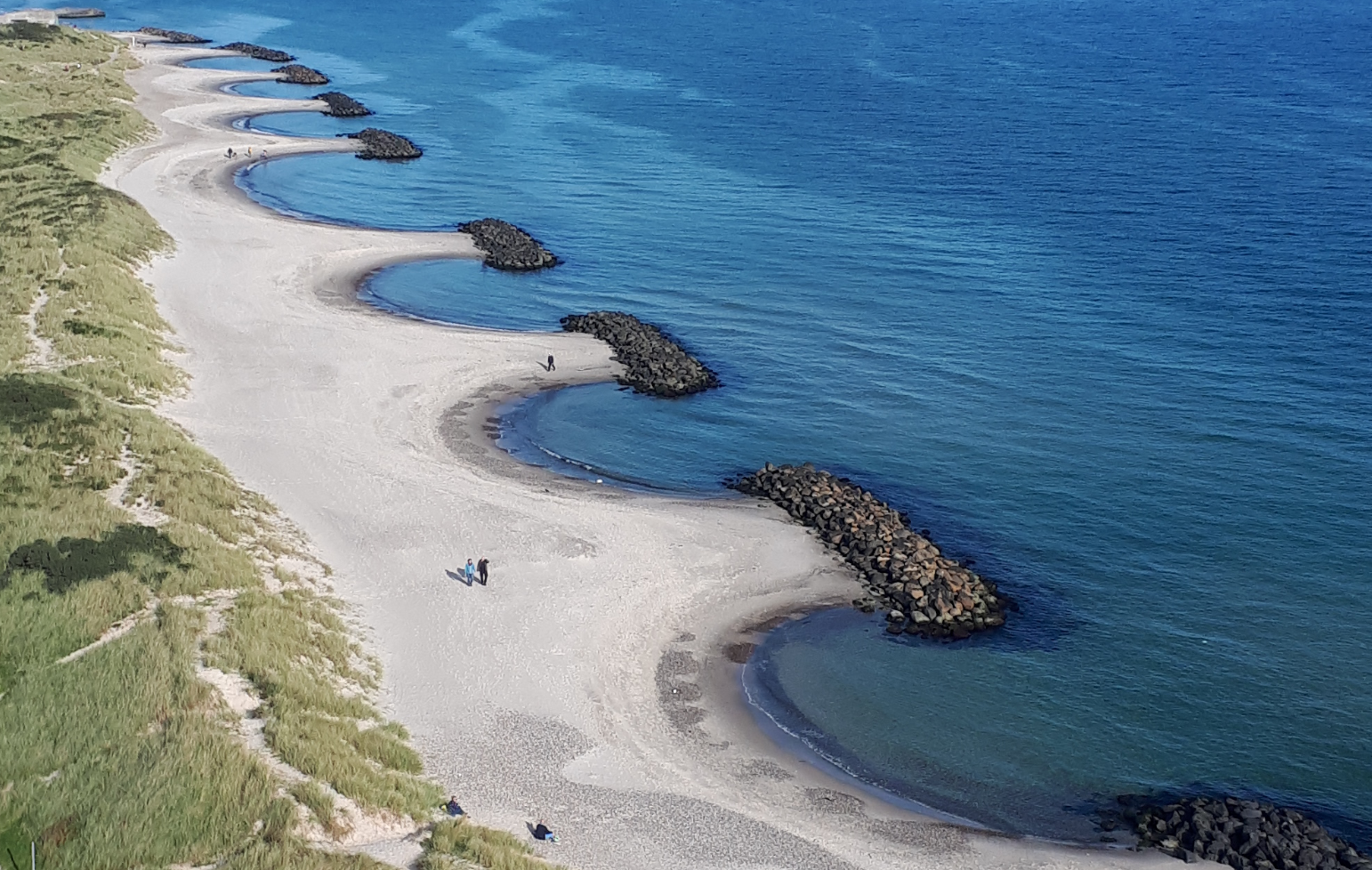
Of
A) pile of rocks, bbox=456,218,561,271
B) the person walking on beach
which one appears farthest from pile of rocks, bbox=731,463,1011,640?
pile of rocks, bbox=456,218,561,271

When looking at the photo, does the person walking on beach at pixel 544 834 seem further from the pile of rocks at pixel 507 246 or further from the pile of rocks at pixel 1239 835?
the pile of rocks at pixel 507 246

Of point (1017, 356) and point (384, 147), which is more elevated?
point (384, 147)

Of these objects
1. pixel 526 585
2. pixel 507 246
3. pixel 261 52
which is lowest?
pixel 526 585

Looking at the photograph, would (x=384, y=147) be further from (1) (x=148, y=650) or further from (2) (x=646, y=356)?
(1) (x=148, y=650)

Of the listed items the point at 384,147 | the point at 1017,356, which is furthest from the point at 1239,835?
the point at 384,147

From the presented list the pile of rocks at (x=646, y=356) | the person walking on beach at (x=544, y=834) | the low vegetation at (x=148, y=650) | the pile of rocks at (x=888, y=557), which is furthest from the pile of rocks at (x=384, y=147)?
the person walking on beach at (x=544, y=834)

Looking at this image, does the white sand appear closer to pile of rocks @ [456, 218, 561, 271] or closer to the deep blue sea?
the deep blue sea
